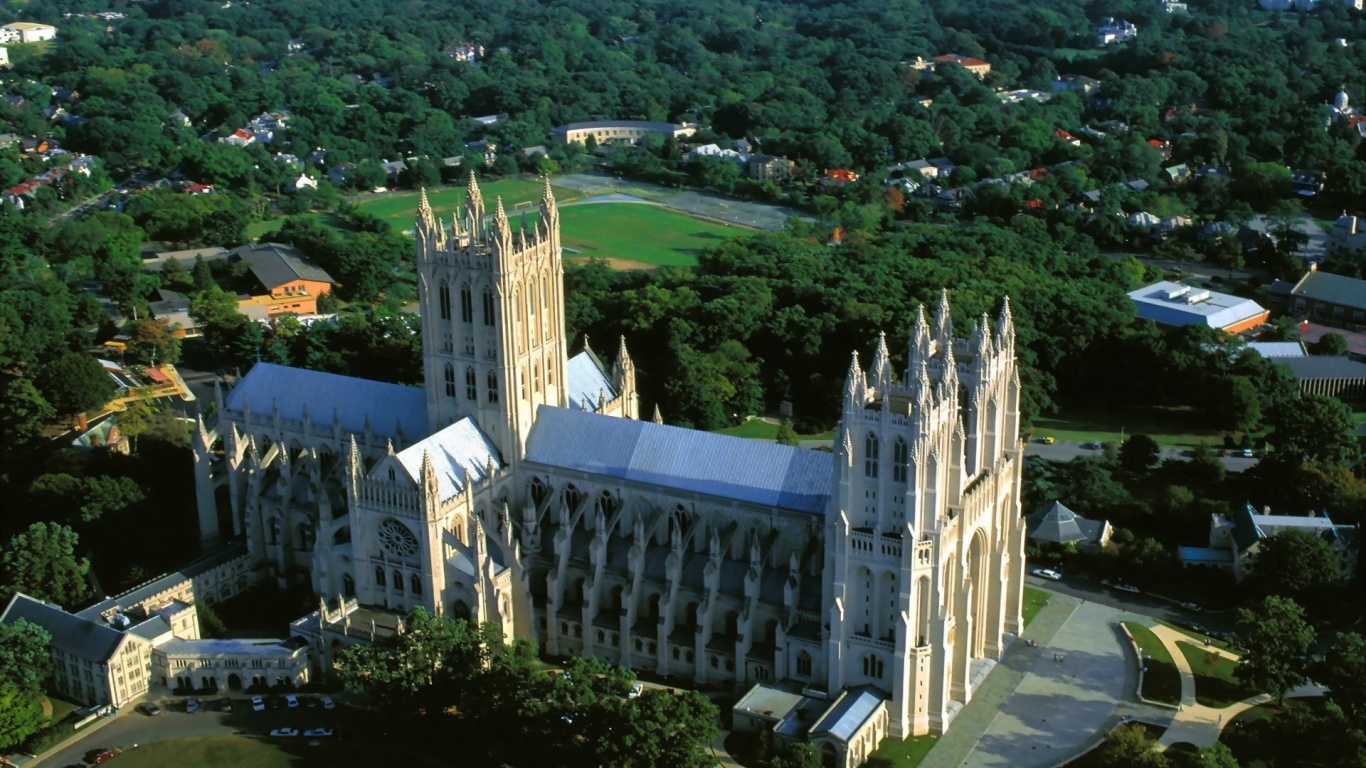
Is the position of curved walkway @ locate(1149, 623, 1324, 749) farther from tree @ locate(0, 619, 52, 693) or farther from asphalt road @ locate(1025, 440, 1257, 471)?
tree @ locate(0, 619, 52, 693)

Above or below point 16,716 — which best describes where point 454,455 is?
above

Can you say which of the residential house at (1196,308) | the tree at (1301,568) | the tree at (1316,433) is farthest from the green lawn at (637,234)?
the tree at (1301,568)

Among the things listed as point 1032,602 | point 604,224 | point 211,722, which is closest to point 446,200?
point 604,224

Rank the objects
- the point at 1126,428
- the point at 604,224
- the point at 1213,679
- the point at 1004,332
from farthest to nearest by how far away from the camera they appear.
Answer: the point at 604,224
the point at 1126,428
the point at 1213,679
the point at 1004,332

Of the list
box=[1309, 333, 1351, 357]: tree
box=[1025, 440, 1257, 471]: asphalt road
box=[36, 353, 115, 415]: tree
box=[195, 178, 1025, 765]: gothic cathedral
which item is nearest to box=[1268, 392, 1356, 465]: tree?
box=[1025, 440, 1257, 471]: asphalt road

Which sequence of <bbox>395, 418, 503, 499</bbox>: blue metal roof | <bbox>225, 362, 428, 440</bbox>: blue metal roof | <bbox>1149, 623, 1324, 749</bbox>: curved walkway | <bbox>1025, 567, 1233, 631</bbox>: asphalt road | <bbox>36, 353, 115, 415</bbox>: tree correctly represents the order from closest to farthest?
<bbox>1149, 623, 1324, 749</bbox>: curved walkway < <bbox>395, 418, 503, 499</bbox>: blue metal roof < <bbox>1025, 567, 1233, 631</bbox>: asphalt road < <bbox>225, 362, 428, 440</bbox>: blue metal roof < <bbox>36, 353, 115, 415</bbox>: tree

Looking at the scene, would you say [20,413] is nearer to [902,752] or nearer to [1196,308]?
[902,752]

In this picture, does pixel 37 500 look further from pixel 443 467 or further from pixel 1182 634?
pixel 1182 634
